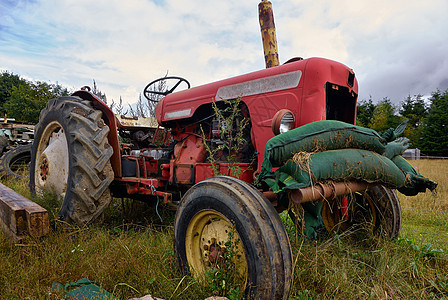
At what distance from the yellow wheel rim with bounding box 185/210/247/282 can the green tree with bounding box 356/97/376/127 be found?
33.0 m

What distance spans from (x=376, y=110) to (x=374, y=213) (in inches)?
1395

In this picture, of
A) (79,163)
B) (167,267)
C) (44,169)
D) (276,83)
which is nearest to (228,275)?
(167,267)

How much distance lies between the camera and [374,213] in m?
2.65

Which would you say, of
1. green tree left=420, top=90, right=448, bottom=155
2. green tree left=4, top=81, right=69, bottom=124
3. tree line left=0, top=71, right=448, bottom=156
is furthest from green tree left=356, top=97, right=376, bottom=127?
green tree left=4, top=81, right=69, bottom=124

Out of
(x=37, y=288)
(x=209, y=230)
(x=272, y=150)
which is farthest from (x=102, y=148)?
(x=272, y=150)

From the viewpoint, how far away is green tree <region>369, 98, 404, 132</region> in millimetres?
28073

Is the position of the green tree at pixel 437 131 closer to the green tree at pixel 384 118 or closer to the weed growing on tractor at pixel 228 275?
the green tree at pixel 384 118

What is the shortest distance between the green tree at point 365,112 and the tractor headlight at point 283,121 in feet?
106

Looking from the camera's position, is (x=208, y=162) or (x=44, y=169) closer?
(x=208, y=162)

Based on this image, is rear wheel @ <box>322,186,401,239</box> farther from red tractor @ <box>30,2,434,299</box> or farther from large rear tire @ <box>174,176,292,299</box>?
large rear tire @ <box>174,176,292,299</box>

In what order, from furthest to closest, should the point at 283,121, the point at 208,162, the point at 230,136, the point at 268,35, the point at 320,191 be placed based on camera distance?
the point at 268,35 < the point at 208,162 < the point at 230,136 < the point at 283,121 < the point at 320,191

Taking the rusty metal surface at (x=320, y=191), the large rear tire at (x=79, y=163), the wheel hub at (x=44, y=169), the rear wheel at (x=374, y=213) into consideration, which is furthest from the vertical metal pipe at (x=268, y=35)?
the wheel hub at (x=44, y=169)

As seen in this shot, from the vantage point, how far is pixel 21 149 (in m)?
6.75

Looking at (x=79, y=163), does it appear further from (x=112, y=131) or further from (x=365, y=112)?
(x=365, y=112)
